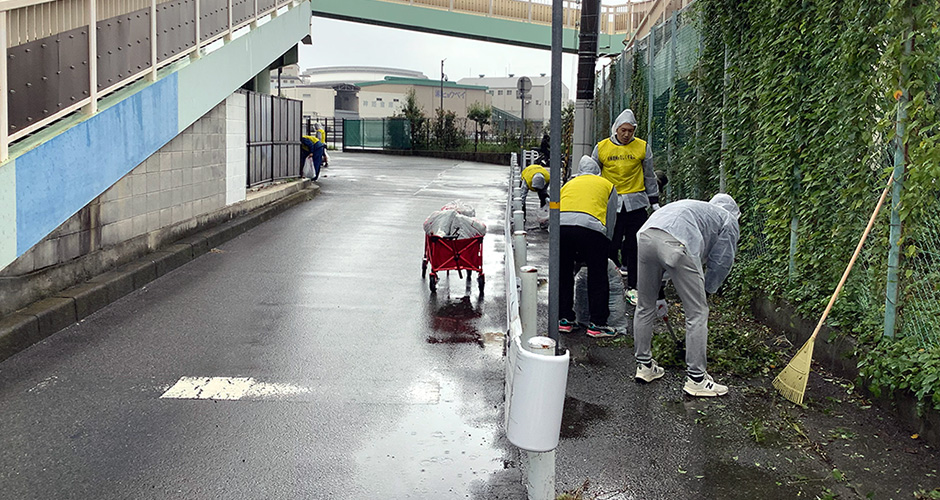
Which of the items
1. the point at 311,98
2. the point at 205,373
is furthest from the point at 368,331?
the point at 311,98

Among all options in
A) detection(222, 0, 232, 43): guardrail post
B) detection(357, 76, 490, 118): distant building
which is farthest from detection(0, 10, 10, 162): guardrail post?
detection(357, 76, 490, 118): distant building

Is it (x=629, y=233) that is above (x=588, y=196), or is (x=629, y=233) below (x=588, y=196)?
below

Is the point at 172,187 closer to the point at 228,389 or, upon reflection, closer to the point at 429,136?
the point at 228,389

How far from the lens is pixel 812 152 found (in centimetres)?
671

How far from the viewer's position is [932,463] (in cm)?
473

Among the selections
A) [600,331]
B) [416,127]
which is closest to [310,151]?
[600,331]

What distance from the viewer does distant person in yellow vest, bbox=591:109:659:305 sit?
8.86 m

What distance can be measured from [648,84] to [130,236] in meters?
7.45

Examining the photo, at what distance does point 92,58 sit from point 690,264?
623 cm

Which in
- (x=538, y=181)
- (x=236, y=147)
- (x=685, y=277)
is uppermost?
(x=236, y=147)

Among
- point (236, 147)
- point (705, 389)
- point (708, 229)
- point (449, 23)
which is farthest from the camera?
point (449, 23)

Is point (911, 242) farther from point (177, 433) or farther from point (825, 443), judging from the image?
point (177, 433)

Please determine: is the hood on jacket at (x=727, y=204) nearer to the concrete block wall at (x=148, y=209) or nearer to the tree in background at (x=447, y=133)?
the concrete block wall at (x=148, y=209)

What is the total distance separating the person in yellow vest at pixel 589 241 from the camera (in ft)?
24.0
